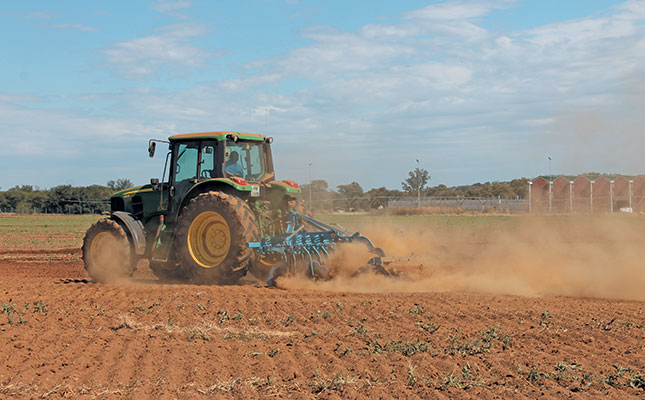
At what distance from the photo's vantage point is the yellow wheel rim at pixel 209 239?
1077 centimetres

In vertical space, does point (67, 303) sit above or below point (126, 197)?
below

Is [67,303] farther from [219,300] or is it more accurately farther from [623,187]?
[623,187]

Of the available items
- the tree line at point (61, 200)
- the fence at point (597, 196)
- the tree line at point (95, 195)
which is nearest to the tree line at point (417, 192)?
the tree line at point (95, 195)

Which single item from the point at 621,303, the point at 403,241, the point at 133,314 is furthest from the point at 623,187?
the point at 133,314

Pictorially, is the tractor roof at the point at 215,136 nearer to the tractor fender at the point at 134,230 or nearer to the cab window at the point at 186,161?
the cab window at the point at 186,161

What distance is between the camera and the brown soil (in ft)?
17.1

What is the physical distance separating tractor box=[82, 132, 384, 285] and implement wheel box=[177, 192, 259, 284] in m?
0.02

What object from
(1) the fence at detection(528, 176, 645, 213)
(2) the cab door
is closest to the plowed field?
(2) the cab door

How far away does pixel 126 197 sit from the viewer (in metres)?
12.4

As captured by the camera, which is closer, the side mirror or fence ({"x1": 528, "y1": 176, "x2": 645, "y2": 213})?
the side mirror

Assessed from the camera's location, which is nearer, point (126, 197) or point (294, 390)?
point (294, 390)

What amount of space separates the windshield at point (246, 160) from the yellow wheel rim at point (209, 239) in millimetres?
944

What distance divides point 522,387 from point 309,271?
5733 mm

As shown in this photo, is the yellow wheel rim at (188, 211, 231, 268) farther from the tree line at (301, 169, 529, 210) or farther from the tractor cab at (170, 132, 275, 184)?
the tree line at (301, 169, 529, 210)
